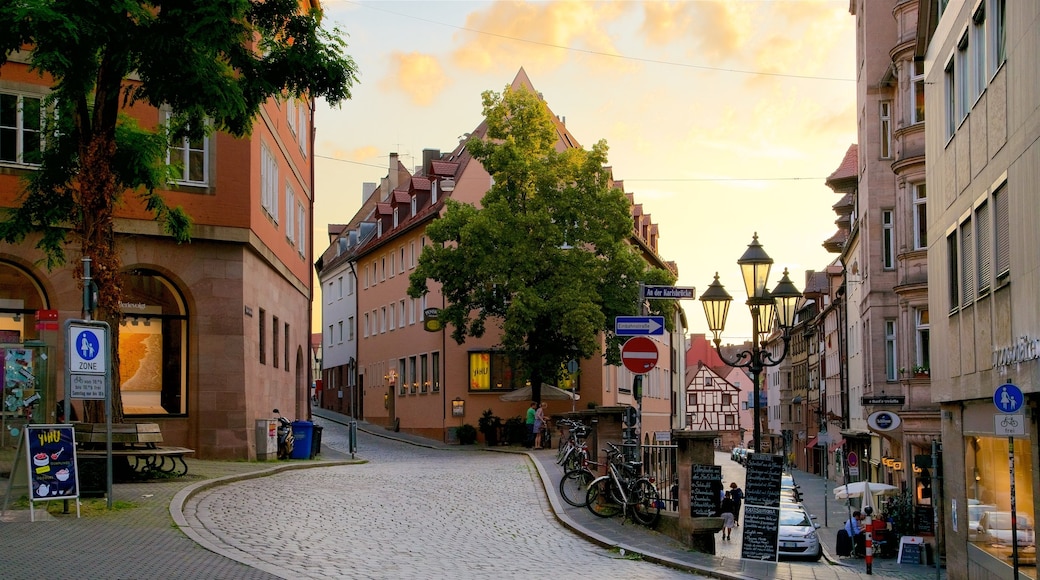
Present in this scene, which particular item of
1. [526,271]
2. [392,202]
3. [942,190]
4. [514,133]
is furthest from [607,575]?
[392,202]

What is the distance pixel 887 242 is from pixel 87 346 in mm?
29961

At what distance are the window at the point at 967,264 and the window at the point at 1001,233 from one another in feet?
5.46

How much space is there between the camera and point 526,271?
4419cm

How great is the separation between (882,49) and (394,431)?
3088cm

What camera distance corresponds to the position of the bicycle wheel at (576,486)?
20.6 metres

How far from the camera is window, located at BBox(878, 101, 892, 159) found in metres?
39.4

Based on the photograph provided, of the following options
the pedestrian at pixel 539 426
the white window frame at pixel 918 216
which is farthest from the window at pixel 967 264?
the pedestrian at pixel 539 426

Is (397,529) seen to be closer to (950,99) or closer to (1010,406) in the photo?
(1010,406)

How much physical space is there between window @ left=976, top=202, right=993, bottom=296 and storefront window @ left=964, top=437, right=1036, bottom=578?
226 centimetres

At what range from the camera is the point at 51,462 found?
15609 millimetres

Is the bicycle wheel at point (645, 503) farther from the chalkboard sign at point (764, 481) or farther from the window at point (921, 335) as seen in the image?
the window at point (921, 335)

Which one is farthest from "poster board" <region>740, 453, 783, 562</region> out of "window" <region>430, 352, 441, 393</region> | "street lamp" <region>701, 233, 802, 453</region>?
"window" <region>430, 352, 441, 393</region>

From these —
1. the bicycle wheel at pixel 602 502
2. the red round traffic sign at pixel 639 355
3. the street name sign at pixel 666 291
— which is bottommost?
the bicycle wheel at pixel 602 502

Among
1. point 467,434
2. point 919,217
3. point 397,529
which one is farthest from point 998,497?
point 467,434
